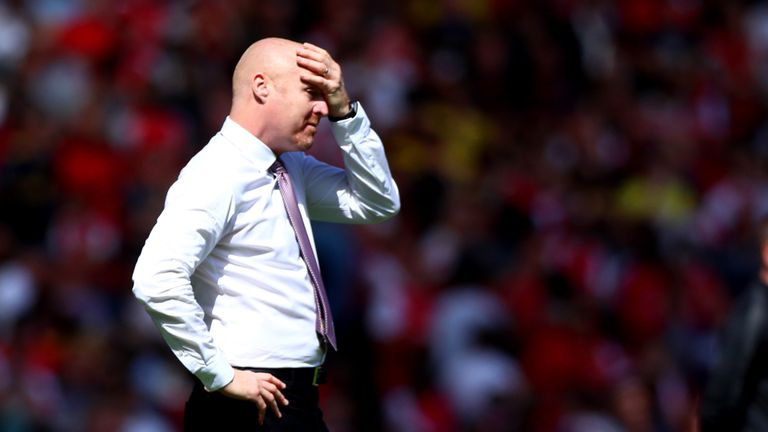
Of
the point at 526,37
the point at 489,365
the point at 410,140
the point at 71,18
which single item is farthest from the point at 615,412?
the point at 71,18

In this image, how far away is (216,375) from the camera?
377cm

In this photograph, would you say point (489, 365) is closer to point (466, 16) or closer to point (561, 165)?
point (561, 165)

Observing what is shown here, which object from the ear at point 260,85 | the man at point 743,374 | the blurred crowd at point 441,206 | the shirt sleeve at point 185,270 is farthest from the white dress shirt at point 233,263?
the blurred crowd at point 441,206

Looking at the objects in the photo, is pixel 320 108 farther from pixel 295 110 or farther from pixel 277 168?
pixel 277 168

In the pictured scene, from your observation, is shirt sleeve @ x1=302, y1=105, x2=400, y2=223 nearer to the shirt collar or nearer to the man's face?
the man's face

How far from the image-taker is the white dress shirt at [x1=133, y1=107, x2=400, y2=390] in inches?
146

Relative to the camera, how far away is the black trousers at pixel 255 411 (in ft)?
13.0

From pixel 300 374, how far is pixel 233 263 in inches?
14.5

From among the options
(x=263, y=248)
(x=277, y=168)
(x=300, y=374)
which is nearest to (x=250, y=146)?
(x=277, y=168)

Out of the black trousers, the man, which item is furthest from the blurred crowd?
the black trousers

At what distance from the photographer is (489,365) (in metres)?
8.63

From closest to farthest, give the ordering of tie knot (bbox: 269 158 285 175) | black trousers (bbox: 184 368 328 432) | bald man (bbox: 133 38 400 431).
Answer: bald man (bbox: 133 38 400 431) < black trousers (bbox: 184 368 328 432) < tie knot (bbox: 269 158 285 175)

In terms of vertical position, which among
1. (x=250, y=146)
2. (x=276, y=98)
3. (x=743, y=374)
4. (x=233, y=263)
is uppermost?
(x=276, y=98)

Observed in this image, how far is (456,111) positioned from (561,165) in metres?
0.85
